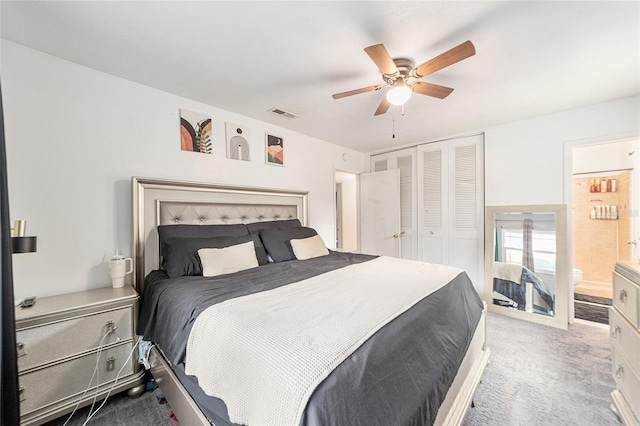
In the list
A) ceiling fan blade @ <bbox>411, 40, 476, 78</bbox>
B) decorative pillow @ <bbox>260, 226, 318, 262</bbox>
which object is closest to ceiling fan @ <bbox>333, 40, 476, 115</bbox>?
ceiling fan blade @ <bbox>411, 40, 476, 78</bbox>

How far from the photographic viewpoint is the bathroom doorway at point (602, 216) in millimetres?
3480

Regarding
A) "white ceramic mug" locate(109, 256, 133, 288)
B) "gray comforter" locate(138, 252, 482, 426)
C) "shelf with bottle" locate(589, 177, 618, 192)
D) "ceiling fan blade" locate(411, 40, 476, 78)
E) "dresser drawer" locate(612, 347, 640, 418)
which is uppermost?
"ceiling fan blade" locate(411, 40, 476, 78)

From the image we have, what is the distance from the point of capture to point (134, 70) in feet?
6.61

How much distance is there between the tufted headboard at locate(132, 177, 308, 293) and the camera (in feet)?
6.88

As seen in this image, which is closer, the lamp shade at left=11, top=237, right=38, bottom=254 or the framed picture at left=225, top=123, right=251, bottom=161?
the lamp shade at left=11, top=237, right=38, bottom=254

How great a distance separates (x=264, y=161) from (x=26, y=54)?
6.64 feet

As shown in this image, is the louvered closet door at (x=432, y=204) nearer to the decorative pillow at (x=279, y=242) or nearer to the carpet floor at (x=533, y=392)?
the carpet floor at (x=533, y=392)

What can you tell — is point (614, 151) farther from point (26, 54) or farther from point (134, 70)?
point (26, 54)

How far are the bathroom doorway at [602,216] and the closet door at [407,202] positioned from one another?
212 centimetres

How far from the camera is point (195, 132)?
8.37 ft

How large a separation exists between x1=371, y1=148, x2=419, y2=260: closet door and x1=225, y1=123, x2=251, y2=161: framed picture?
2.60 m

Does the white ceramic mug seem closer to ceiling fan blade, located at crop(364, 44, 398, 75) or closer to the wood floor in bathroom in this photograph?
ceiling fan blade, located at crop(364, 44, 398, 75)

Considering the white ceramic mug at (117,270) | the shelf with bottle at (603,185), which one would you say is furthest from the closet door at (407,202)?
the white ceramic mug at (117,270)

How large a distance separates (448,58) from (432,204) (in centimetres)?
272
